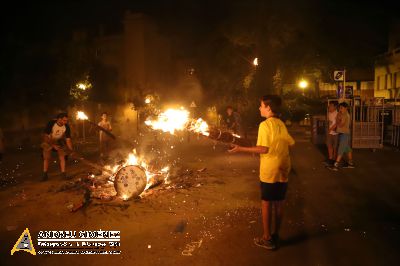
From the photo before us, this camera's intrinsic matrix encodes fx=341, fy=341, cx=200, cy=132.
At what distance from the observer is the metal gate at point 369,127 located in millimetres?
14016

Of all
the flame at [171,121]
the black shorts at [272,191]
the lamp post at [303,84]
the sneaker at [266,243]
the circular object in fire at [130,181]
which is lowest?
the sneaker at [266,243]

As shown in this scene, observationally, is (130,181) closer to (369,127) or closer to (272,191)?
(272,191)

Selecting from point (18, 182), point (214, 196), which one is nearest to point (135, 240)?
point (214, 196)

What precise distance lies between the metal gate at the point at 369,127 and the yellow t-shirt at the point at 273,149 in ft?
34.0

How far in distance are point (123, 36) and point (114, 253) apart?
30.1m

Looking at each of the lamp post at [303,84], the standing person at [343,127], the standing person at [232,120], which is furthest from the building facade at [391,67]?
the standing person at [343,127]

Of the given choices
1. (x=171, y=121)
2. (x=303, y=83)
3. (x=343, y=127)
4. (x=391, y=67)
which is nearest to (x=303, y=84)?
(x=303, y=83)

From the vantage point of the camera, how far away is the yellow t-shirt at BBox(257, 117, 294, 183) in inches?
189

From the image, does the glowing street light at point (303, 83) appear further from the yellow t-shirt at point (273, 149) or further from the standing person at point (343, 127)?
the yellow t-shirt at point (273, 149)

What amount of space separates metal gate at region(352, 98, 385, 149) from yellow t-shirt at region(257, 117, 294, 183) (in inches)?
408

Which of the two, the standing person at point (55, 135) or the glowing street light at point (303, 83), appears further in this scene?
the glowing street light at point (303, 83)

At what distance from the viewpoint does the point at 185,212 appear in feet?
22.4

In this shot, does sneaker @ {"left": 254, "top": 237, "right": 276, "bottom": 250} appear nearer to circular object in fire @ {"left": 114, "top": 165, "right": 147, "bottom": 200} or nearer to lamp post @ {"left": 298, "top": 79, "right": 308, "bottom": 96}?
circular object in fire @ {"left": 114, "top": 165, "right": 147, "bottom": 200}

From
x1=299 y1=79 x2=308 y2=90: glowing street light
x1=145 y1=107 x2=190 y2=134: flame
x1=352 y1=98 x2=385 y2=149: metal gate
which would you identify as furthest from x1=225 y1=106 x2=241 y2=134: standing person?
x1=299 y1=79 x2=308 y2=90: glowing street light
